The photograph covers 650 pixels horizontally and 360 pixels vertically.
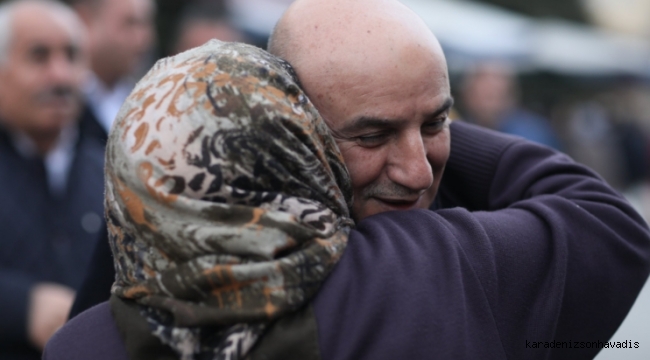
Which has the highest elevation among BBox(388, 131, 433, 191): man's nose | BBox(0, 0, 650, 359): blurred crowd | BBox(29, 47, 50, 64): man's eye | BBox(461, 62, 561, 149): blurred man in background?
BBox(388, 131, 433, 191): man's nose

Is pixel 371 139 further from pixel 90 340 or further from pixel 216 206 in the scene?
pixel 90 340

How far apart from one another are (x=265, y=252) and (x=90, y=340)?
45 cm

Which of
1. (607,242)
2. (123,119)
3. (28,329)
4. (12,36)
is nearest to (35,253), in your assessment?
(28,329)

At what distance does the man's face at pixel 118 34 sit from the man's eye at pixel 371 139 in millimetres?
3318

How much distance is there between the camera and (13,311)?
9.79ft

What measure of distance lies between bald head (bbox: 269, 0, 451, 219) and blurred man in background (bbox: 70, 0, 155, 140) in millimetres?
3088

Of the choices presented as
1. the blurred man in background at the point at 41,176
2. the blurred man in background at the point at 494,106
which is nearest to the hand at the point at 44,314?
the blurred man in background at the point at 41,176

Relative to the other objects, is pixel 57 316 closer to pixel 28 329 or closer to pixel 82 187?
pixel 28 329

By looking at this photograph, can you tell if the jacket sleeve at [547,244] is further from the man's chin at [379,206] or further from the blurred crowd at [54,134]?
the blurred crowd at [54,134]

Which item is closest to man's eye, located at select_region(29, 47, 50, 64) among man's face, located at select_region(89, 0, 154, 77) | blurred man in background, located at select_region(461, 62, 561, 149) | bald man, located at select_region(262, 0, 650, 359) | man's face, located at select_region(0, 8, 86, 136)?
man's face, located at select_region(0, 8, 86, 136)

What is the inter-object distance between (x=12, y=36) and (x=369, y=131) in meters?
2.73

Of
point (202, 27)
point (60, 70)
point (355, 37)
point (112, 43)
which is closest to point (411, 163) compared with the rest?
point (355, 37)

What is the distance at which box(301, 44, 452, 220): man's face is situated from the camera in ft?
5.53

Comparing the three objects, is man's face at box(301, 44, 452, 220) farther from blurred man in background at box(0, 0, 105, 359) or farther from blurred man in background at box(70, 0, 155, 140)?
blurred man in background at box(70, 0, 155, 140)
